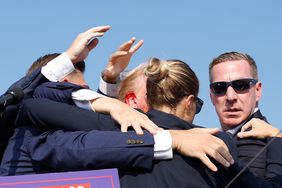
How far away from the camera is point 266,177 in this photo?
2.89 meters

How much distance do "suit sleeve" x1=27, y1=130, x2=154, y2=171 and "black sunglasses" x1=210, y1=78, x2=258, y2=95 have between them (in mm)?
1384

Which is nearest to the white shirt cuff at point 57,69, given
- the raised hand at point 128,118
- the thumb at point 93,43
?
the thumb at point 93,43

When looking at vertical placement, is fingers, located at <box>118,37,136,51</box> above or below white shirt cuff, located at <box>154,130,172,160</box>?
above

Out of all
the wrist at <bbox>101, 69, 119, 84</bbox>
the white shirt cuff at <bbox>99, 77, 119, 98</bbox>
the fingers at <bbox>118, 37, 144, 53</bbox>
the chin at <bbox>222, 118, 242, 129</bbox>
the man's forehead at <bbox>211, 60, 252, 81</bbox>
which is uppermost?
the fingers at <bbox>118, 37, 144, 53</bbox>

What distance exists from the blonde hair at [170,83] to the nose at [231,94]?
1010mm

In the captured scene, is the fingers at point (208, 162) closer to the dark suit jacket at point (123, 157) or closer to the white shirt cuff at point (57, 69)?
the dark suit jacket at point (123, 157)

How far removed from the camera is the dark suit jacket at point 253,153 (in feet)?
9.60

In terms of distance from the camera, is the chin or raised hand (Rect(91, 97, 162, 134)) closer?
raised hand (Rect(91, 97, 162, 134))

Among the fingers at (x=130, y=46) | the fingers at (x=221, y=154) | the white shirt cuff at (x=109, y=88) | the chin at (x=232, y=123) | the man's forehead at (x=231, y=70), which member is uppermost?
the fingers at (x=130, y=46)

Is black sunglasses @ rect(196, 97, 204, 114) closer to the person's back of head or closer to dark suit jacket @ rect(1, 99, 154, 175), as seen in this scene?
dark suit jacket @ rect(1, 99, 154, 175)

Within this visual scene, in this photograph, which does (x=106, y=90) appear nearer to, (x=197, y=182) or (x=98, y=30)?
(x=98, y=30)

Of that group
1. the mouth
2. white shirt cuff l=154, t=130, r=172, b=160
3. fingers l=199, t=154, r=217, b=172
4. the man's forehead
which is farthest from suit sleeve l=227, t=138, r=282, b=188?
the man's forehead

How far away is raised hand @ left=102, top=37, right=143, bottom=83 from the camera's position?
3912 mm

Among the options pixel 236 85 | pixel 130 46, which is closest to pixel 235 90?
pixel 236 85
